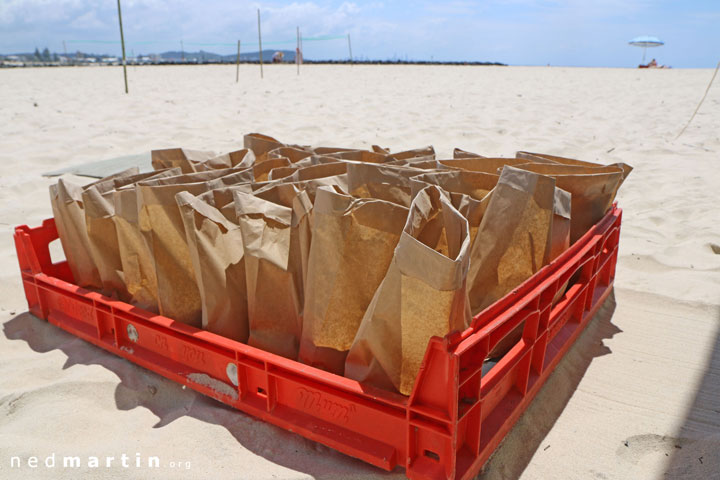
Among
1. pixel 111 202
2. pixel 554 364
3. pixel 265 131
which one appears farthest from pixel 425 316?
pixel 265 131

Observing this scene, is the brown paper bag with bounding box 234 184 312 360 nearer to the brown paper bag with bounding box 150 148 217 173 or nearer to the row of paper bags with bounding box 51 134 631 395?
the row of paper bags with bounding box 51 134 631 395

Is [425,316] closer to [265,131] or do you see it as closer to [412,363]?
[412,363]

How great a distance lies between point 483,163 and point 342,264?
1057 millimetres

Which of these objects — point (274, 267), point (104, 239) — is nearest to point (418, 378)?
point (274, 267)

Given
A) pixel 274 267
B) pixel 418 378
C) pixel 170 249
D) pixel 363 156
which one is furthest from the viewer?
pixel 363 156

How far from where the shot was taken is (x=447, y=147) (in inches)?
222

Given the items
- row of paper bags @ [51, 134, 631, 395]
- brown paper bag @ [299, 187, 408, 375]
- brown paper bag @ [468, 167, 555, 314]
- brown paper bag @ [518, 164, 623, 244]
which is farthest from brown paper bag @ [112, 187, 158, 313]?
brown paper bag @ [518, 164, 623, 244]

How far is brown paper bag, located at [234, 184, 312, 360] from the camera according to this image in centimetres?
168

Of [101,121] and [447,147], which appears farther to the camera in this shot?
[101,121]

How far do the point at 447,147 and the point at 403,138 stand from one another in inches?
25.6

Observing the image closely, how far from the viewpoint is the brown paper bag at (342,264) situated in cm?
151

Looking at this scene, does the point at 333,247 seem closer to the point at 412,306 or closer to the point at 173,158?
the point at 412,306

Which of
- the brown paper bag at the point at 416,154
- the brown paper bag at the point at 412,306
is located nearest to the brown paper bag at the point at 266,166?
the brown paper bag at the point at 416,154

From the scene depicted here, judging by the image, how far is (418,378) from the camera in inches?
50.4
